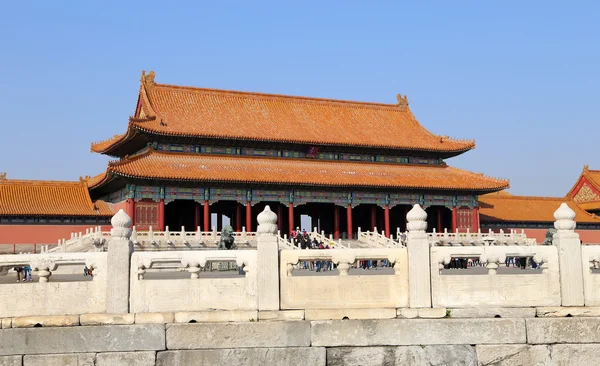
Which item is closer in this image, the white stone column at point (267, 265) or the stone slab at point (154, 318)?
the stone slab at point (154, 318)

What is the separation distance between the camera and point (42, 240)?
124 ft

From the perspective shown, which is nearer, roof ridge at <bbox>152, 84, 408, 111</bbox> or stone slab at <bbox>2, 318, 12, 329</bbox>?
stone slab at <bbox>2, 318, 12, 329</bbox>

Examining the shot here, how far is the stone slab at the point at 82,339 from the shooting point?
9.71m

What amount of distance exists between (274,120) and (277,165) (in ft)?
14.3

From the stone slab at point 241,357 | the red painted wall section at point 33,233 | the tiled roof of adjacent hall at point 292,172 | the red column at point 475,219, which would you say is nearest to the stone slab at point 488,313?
the stone slab at point 241,357

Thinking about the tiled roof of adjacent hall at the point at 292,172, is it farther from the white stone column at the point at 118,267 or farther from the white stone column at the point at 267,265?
the white stone column at the point at 267,265

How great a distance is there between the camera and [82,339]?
975cm

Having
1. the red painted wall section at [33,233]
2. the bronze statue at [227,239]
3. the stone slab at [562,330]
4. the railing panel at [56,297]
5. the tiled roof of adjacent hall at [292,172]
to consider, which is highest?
the tiled roof of adjacent hall at [292,172]

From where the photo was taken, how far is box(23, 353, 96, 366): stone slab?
380 inches

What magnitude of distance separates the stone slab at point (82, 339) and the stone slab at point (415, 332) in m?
2.31

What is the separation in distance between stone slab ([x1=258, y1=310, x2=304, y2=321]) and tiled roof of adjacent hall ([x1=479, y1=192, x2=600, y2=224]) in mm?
40071

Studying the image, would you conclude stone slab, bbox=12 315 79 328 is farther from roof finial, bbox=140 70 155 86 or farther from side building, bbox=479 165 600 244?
side building, bbox=479 165 600 244

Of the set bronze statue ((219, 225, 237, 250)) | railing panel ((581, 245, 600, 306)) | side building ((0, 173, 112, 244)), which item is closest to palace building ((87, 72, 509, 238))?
side building ((0, 173, 112, 244))

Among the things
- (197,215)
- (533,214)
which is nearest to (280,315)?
(197,215)
